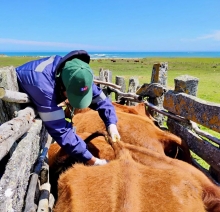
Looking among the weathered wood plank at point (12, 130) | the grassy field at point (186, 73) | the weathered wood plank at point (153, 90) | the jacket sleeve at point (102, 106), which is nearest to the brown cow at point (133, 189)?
the weathered wood plank at point (12, 130)

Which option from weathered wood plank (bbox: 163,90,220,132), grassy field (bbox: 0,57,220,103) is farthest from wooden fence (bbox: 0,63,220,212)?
grassy field (bbox: 0,57,220,103)

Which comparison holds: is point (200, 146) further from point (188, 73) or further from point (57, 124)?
point (188, 73)

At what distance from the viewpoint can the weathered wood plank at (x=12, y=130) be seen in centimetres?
149

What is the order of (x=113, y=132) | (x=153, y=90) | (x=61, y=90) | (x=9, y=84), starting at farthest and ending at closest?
(x=153, y=90)
(x=113, y=132)
(x=61, y=90)
(x=9, y=84)

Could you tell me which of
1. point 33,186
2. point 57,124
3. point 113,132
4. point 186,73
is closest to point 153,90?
point 113,132

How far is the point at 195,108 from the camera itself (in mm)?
3076

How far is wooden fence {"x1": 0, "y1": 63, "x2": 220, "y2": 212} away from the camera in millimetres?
1574

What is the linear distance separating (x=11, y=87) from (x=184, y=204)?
1678 millimetres

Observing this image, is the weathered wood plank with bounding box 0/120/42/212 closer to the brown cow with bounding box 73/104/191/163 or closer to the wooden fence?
the wooden fence

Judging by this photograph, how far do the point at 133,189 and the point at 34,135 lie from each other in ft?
3.12

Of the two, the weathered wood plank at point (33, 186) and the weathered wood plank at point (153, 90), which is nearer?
the weathered wood plank at point (33, 186)

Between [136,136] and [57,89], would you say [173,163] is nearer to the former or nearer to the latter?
[136,136]

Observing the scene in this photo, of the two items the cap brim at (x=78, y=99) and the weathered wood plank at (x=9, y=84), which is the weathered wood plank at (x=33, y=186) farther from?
the cap brim at (x=78, y=99)

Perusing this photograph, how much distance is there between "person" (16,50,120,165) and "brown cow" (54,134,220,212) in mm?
357
